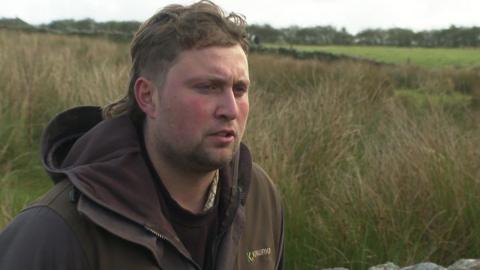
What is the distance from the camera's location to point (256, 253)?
2.24 meters

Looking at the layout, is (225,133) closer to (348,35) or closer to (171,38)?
(171,38)

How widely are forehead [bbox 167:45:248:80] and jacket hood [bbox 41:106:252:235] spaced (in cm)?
24

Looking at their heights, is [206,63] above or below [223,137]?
above

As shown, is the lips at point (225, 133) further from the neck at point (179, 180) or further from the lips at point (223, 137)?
the neck at point (179, 180)

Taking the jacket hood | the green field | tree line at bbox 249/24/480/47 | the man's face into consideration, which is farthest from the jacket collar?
tree line at bbox 249/24/480/47

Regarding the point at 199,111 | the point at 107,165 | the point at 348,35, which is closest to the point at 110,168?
the point at 107,165

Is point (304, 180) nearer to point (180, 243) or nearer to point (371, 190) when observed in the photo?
point (371, 190)

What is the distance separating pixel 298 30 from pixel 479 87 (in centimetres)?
2292

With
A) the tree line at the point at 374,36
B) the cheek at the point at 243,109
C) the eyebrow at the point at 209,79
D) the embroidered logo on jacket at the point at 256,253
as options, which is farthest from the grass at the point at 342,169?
the tree line at the point at 374,36

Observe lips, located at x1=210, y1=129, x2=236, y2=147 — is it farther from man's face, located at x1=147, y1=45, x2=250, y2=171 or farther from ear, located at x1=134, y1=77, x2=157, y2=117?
ear, located at x1=134, y1=77, x2=157, y2=117

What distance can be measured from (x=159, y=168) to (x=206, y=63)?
1.10 ft

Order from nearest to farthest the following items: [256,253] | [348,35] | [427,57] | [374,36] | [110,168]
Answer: [110,168]
[256,253]
[427,57]
[348,35]
[374,36]

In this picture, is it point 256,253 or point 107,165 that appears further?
point 256,253

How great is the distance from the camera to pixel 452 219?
4.51 metres
